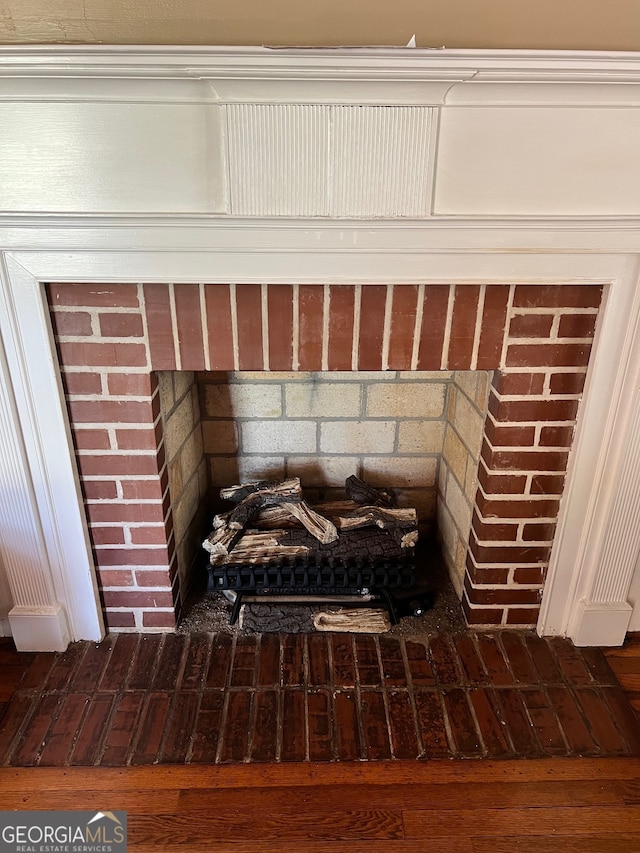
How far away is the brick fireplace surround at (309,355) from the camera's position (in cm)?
150

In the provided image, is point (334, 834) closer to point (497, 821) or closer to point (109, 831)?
point (497, 821)

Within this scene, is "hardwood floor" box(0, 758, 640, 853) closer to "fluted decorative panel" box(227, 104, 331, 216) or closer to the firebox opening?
the firebox opening

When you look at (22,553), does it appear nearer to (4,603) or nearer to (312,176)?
(4,603)

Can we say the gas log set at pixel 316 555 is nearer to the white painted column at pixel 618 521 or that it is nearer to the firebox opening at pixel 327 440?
the firebox opening at pixel 327 440

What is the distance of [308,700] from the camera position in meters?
1.66

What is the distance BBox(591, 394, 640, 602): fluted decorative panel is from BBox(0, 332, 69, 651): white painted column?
159cm

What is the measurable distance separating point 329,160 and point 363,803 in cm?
147

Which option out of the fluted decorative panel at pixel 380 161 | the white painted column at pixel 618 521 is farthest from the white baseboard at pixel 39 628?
the white painted column at pixel 618 521

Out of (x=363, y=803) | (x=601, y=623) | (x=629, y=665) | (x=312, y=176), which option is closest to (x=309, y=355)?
(x=312, y=176)

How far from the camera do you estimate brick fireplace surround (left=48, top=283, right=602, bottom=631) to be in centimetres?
150

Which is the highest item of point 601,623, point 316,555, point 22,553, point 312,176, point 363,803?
point 312,176

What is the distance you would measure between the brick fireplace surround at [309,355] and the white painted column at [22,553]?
0.14 meters

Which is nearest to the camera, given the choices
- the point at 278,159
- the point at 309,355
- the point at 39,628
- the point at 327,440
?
the point at 278,159

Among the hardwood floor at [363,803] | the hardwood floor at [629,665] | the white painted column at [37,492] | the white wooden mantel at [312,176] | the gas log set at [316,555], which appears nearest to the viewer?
the white wooden mantel at [312,176]
